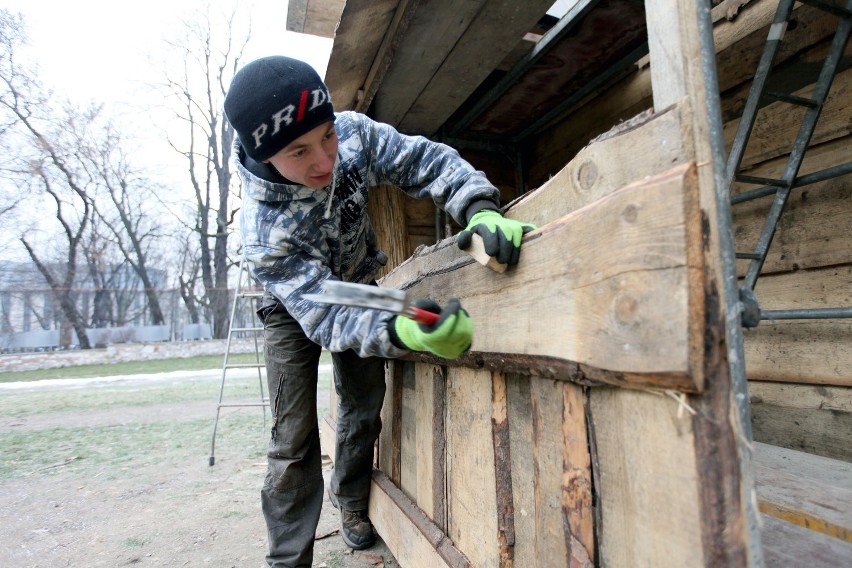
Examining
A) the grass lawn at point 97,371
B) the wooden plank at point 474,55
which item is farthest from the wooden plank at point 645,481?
the grass lawn at point 97,371

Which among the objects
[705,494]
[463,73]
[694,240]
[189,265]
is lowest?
[705,494]

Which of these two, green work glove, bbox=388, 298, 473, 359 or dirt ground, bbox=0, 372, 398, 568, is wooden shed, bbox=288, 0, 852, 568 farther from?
dirt ground, bbox=0, 372, 398, 568

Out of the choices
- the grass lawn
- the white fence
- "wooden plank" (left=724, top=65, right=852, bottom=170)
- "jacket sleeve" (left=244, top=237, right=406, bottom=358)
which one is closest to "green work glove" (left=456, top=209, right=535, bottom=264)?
"jacket sleeve" (left=244, top=237, right=406, bottom=358)

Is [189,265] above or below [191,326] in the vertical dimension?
above

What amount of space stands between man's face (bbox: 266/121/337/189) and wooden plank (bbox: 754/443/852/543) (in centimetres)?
163

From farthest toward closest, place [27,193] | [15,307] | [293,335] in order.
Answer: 1. [27,193]
2. [15,307]
3. [293,335]

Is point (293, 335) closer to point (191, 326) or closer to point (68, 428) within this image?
point (68, 428)

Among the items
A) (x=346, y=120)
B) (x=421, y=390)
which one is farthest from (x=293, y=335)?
(x=346, y=120)

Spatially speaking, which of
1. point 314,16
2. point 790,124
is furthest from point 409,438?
point 314,16

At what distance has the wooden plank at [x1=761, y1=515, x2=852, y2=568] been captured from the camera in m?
1.03

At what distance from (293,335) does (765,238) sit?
207 cm

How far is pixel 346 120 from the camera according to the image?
6.84ft

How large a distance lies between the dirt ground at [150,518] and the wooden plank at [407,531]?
0.28m

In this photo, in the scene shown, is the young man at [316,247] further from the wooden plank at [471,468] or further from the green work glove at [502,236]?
the wooden plank at [471,468]
